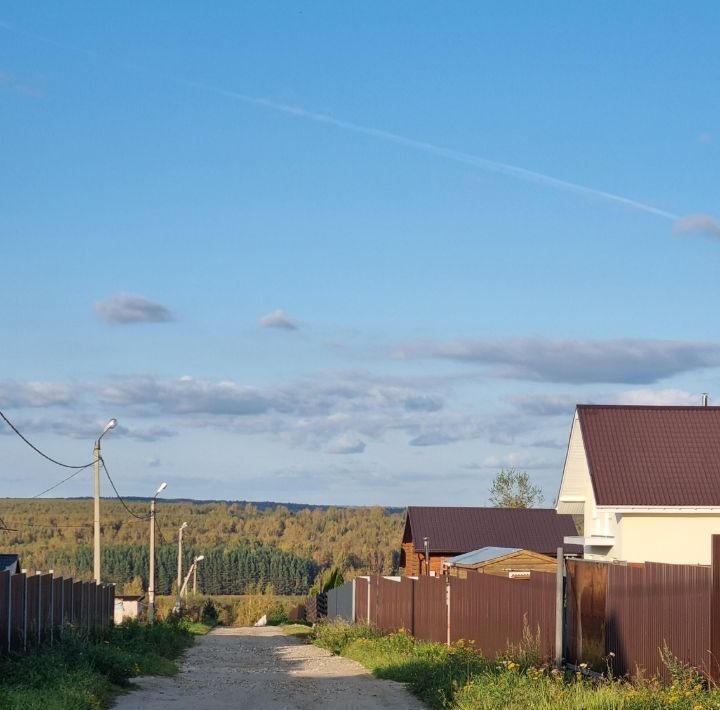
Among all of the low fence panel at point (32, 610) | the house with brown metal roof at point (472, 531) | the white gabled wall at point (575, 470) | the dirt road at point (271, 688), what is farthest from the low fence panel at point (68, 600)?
the house with brown metal roof at point (472, 531)

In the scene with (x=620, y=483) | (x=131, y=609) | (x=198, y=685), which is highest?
(x=620, y=483)

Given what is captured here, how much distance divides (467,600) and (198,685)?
4.80 m

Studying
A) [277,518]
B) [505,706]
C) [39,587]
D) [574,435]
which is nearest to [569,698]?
[505,706]

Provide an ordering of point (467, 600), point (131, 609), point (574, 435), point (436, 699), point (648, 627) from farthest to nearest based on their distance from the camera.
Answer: point (131, 609) → point (574, 435) → point (467, 600) → point (436, 699) → point (648, 627)

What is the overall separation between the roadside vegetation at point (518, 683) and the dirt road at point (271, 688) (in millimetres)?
393

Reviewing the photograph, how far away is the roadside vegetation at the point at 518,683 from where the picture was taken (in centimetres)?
1069

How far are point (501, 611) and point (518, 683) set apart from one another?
460 centimetres

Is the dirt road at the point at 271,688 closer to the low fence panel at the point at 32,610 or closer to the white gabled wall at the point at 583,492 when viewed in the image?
the low fence panel at the point at 32,610

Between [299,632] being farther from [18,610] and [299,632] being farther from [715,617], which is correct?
[715,617]

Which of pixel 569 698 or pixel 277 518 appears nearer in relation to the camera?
pixel 569 698

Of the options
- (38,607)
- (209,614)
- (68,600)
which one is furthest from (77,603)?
(209,614)

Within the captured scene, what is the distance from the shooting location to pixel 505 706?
1143cm

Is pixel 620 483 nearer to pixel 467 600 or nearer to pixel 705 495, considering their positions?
pixel 705 495

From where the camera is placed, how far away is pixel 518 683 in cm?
1273
